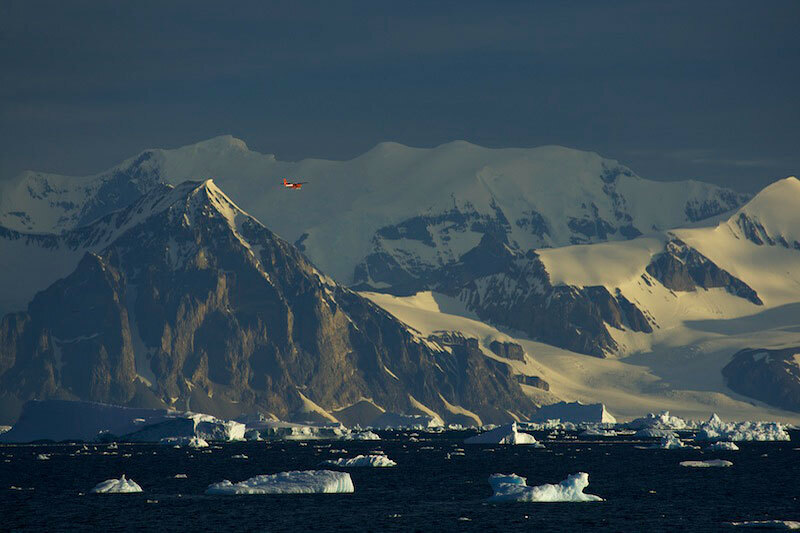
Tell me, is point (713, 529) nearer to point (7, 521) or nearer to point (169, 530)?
point (169, 530)

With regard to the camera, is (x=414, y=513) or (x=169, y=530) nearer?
(x=169, y=530)

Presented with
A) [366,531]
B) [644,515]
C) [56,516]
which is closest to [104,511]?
[56,516]

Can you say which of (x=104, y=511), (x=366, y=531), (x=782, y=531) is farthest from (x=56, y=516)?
(x=782, y=531)

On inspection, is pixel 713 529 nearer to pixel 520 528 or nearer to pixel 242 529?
pixel 520 528

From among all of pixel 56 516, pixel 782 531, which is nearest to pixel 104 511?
pixel 56 516

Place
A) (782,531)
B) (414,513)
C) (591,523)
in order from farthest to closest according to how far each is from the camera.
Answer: (414,513) < (591,523) < (782,531)

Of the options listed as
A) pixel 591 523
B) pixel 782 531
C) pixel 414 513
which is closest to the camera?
pixel 782 531

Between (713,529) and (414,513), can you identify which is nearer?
(713,529)
